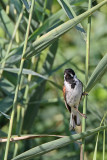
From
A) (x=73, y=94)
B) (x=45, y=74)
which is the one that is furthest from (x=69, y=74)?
(x=45, y=74)

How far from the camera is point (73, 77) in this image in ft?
7.52

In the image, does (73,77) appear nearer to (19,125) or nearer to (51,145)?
(19,125)

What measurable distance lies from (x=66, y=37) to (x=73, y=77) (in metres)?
2.46

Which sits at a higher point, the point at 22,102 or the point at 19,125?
the point at 22,102

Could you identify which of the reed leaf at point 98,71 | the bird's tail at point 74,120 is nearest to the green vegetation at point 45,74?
the reed leaf at point 98,71

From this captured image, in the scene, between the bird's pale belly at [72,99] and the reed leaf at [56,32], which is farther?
the bird's pale belly at [72,99]

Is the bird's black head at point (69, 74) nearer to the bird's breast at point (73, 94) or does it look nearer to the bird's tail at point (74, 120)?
the bird's breast at point (73, 94)

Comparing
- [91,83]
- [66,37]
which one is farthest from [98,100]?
[91,83]

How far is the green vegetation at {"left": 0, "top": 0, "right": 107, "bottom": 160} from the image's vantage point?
62.7 inches

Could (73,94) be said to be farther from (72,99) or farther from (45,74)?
→ (45,74)

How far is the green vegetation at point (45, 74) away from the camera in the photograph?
1593mm

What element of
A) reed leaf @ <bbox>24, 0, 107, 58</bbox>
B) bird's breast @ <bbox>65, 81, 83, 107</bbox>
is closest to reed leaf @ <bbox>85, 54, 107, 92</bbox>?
reed leaf @ <bbox>24, 0, 107, 58</bbox>

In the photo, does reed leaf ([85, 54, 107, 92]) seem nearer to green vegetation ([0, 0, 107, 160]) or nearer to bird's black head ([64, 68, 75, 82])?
green vegetation ([0, 0, 107, 160])

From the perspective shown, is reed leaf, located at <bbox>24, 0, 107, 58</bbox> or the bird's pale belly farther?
the bird's pale belly
